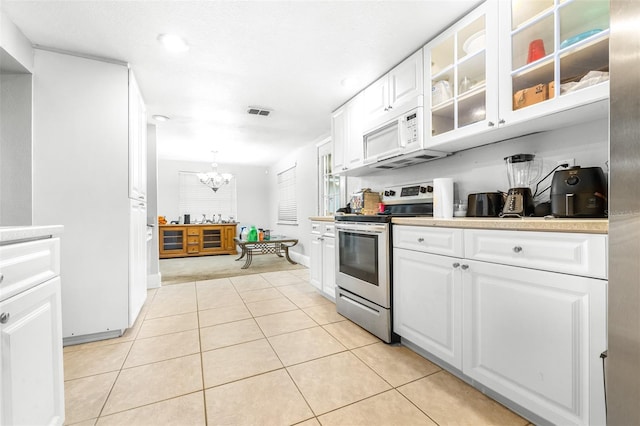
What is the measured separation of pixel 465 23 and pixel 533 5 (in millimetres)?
390

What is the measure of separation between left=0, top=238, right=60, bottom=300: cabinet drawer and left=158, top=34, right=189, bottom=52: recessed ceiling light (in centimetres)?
164

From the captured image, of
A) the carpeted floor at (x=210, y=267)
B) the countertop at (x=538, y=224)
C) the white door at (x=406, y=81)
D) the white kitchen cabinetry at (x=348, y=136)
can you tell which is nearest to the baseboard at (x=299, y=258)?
the carpeted floor at (x=210, y=267)

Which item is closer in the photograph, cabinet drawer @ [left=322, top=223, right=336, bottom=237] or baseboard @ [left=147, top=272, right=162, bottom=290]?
cabinet drawer @ [left=322, top=223, right=336, bottom=237]

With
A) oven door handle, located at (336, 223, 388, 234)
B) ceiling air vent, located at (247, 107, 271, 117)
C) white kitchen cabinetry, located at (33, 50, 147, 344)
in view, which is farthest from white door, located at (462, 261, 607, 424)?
ceiling air vent, located at (247, 107, 271, 117)

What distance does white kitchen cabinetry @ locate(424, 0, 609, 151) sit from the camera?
1354 millimetres

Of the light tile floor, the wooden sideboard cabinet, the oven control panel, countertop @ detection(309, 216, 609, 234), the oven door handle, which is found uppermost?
the oven control panel

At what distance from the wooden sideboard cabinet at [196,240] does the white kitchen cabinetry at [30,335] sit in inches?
225

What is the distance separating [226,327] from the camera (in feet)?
8.05

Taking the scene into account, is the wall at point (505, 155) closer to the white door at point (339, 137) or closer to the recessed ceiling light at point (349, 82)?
the white door at point (339, 137)

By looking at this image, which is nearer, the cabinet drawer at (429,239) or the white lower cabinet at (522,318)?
the white lower cabinet at (522,318)

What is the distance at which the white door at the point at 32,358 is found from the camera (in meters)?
0.85

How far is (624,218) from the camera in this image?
405 millimetres

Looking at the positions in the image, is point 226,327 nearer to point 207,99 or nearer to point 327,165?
point 207,99

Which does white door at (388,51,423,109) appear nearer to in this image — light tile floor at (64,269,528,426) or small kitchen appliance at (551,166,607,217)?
small kitchen appliance at (551,166,607,217)
